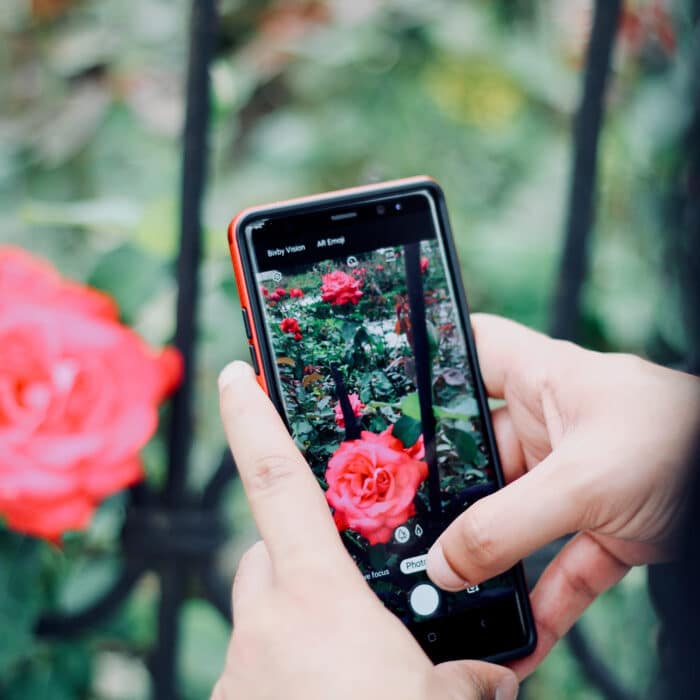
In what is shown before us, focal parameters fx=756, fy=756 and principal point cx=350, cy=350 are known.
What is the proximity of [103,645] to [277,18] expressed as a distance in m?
0.54

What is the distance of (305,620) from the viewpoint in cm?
32

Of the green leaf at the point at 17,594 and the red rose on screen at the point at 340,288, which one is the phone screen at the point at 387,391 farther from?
the green leaf at the point at 17,594

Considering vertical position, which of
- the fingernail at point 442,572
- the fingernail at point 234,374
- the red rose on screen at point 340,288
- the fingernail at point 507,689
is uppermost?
the red rose on screen at point 340,288

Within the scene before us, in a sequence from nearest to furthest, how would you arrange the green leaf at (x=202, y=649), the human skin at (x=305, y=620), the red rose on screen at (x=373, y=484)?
1. the human skin at (x=305, y=620)
2. the red rose on screen at (x=373, y=484)
3. the green leaf at (x=202, y=649)

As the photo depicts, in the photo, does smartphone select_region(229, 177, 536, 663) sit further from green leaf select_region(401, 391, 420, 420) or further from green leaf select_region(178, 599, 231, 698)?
green leaf select_region(178, 599, 231, 698)

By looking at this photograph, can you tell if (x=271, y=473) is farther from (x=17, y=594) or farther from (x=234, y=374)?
(x=17, y=594)

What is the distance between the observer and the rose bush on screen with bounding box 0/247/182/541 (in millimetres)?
391

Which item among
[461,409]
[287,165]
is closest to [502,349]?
[461,409]

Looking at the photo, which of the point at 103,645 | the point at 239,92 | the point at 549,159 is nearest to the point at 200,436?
the point at 103,645

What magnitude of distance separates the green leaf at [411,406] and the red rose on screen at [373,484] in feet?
0.05

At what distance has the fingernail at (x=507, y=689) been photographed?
38 cm

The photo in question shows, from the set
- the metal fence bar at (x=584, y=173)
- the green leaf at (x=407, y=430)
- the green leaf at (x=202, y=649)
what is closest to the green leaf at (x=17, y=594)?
the green leaf at (x=202, y=649)

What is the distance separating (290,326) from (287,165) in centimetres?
27

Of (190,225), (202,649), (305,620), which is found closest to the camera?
(305,620)
